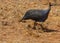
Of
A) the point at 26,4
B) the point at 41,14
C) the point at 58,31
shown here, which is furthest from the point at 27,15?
the point at 26,4

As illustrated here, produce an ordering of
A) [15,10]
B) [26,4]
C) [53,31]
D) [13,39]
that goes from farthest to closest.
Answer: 1. [26,4]
2. [15,10]
3. [53,31]
4. [13,39]

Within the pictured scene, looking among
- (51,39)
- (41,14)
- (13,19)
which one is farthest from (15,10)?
(51,39)

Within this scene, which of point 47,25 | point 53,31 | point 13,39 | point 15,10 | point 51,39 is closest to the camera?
point 13,39

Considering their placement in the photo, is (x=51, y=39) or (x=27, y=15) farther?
(x=27, y=15)

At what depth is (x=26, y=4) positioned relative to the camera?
13000 mm

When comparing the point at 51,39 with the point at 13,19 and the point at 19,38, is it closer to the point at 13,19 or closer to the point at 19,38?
the point at 19,38

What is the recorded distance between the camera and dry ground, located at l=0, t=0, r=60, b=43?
8594 mm

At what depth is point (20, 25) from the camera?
9.73 metres

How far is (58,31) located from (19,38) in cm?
180

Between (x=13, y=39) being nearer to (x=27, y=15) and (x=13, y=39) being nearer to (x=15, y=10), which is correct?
(x=27, y=15)

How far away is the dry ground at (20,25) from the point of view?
8594 millimetres

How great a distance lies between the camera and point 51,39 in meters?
8.89

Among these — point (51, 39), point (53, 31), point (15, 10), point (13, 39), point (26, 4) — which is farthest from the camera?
point (26, 4)

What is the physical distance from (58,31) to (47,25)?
0.66 m
